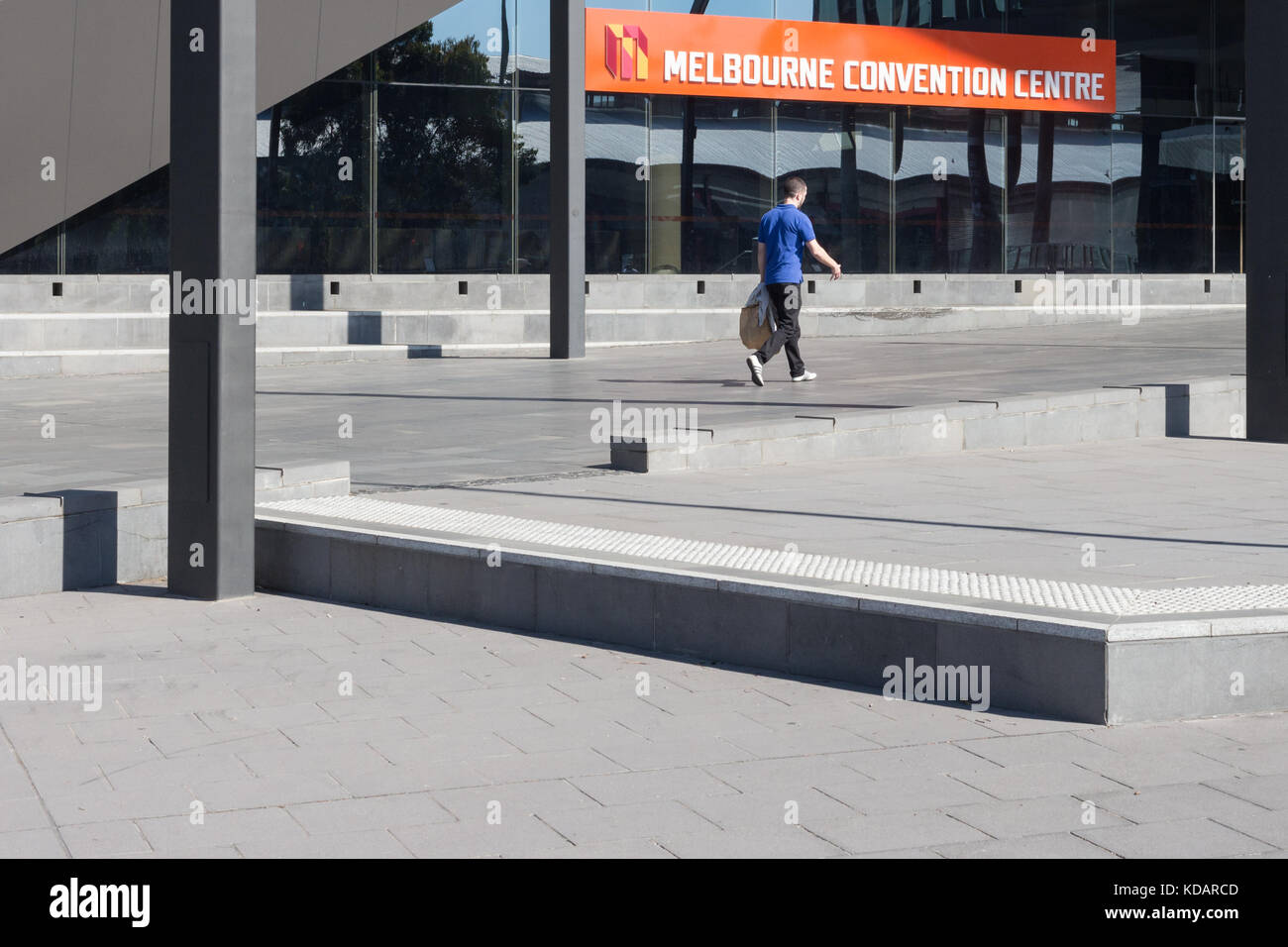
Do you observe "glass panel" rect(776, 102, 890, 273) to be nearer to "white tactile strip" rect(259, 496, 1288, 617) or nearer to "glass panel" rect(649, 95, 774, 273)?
"glass panel" rect(649, 95, 774, 273)

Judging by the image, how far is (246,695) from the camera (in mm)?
5734

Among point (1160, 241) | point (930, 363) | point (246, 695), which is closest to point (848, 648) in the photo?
→ point (246, 695)

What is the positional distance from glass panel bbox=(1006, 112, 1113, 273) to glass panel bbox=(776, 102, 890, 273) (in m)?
2.46

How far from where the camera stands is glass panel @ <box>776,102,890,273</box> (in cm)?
2480

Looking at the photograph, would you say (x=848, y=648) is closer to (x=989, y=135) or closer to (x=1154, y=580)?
(x=1154, y=580)

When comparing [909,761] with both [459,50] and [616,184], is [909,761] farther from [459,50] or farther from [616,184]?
[616,184]

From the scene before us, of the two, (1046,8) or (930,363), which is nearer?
(930,363)

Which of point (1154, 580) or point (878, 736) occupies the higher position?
point (1154, 580)

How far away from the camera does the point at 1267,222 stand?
11.3 m

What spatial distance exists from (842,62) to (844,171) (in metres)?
1.64

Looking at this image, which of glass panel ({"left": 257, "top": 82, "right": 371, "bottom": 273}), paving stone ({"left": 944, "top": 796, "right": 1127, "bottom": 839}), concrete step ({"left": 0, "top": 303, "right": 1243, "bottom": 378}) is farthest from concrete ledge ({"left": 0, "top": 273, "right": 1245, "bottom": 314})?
paving stone ({"left": 944, "top": 796, "right": 1127, "bottom": 839})

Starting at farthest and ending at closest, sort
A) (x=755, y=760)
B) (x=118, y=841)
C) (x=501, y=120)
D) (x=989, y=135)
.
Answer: (x=989, y=135)
(x=501, y=120)
(x=755, y=760)
(x=118, y=841)

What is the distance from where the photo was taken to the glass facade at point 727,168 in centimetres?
2131

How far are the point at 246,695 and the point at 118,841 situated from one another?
1545mm
